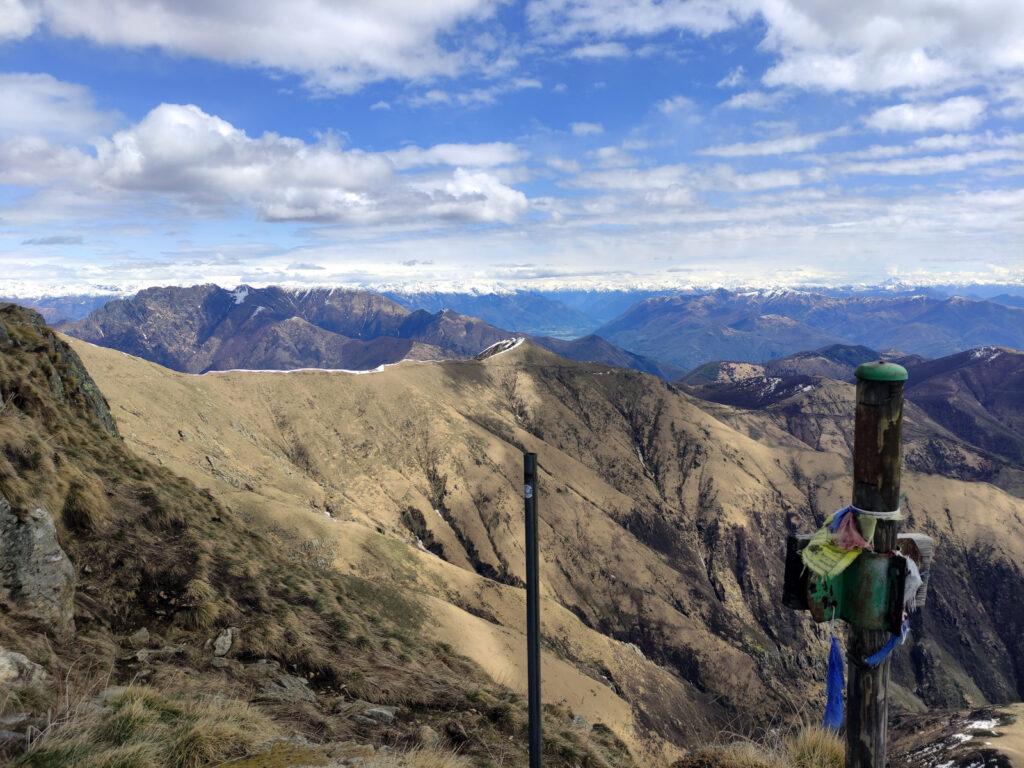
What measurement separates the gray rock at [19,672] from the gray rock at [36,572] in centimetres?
A: 267

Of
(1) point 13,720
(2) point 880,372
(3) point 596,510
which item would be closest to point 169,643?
(1) point 13,720

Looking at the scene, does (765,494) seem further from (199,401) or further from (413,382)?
(199,401)

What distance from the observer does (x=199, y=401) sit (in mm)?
80438

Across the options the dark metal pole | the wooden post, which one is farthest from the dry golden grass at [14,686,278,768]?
the wooden post

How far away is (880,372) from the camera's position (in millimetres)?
4199

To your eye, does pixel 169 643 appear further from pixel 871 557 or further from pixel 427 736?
pixel 871 557

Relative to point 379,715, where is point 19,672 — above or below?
above

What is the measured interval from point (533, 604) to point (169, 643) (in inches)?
429

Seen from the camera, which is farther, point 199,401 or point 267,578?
point 199,401

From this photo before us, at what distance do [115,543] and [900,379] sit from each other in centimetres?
1819

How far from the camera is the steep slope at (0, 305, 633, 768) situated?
6672mm

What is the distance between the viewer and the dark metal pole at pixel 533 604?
Result: 20.0 feet

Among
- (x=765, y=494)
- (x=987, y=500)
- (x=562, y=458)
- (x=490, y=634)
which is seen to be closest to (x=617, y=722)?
(x=490, y=634)

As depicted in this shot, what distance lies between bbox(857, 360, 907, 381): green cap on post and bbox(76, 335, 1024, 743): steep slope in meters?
38.0
